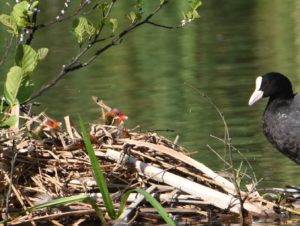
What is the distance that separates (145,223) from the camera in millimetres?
6871

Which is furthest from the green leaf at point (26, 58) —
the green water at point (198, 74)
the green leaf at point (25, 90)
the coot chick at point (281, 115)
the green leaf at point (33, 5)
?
the coot chick at point (281, 115)

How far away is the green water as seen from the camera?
942 cm

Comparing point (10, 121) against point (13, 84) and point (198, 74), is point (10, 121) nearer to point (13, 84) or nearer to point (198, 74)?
point (13, 84)

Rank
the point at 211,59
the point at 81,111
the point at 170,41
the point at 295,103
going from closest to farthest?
the point at 295,103, the point at 81,111, the point at 211,59, the point at 170,41

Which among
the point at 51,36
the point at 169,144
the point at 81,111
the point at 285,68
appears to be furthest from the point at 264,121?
the point at 51,36

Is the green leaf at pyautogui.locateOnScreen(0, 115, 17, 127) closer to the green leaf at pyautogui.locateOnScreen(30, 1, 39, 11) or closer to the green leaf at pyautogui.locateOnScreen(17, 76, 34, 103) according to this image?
the green leaf at pyautogui.locateOnScreen(17, 76, 34, 103)

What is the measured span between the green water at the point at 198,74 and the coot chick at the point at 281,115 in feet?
0.71

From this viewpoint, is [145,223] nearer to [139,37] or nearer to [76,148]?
[76,148]

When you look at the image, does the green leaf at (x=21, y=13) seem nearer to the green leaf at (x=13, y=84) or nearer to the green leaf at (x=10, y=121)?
the green leaf at (x=13, y=84)

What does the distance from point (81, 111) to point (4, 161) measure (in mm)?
Result: 4145

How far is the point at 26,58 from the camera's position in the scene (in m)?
6.63

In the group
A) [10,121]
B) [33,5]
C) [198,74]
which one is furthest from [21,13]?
[198,74]

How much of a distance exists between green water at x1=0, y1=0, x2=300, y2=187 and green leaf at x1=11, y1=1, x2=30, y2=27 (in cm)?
158

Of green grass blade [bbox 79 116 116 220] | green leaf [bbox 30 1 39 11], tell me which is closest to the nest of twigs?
green grass blade [bbox 79 116 116 220]
